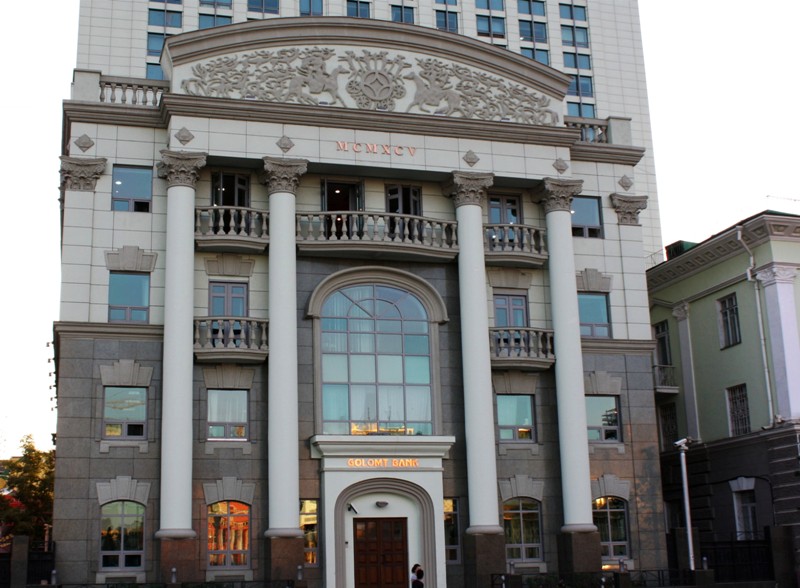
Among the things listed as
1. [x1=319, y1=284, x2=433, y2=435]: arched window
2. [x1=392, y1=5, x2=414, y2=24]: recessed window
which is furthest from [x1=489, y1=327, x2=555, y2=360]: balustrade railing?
[x1=392, y1=5, x2=414, y2=24]: recessed window

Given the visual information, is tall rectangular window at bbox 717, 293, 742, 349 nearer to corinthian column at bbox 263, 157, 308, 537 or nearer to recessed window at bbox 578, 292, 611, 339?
recessed window at bbox 578, 292, 611, 339

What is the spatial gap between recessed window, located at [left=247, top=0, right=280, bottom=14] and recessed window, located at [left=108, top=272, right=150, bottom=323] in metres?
34.4

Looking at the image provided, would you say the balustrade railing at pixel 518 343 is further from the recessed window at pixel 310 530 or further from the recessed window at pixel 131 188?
the recessed window at pixel 131 188

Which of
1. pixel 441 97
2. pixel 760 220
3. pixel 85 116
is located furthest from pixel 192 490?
pixel 760 220

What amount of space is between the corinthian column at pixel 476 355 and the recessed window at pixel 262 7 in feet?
105

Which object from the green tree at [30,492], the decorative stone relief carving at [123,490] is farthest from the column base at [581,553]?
the green tree at [30,492]

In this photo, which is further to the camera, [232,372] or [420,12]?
[420,12]

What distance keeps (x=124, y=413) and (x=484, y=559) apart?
1236 centimetres

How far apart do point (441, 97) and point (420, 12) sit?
31842 mm

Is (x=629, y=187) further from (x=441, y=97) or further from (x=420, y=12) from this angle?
(x=420, y=12)

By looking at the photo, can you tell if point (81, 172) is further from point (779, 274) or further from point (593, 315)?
point (779, 274)

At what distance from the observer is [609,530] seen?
3741 centimetres

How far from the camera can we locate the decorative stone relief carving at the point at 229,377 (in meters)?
35.0

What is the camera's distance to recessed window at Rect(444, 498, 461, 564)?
35.6 meters
